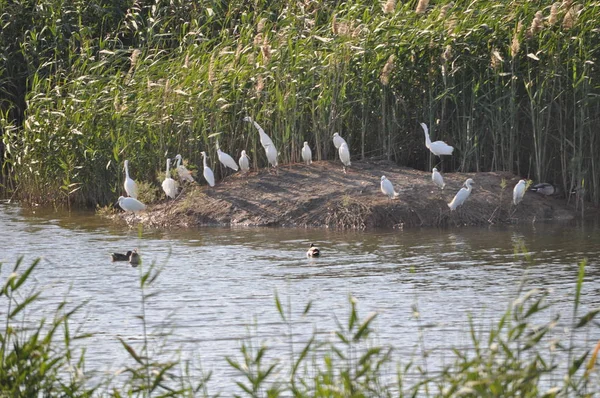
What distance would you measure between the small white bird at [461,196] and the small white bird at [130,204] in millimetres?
4084

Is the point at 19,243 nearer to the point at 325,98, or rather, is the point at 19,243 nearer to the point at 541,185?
the point at 325,98

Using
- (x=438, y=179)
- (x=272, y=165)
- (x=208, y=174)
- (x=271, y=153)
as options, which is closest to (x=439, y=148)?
(x=438, y=179)

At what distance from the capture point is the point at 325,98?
52.0 ft

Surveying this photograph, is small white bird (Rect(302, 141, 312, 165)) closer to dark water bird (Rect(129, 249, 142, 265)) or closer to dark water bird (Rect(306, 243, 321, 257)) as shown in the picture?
dark water bird (Rect(306, 243, 321, 257))

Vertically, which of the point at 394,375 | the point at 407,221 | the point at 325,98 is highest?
the point at 325,98

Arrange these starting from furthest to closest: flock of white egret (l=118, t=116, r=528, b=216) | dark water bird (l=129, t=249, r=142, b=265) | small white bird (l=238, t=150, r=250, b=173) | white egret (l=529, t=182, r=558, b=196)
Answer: small white bird (l=238, t=150, r=250, b=173) → white egret (l=529, t=182, r=558, b=196) → flock of white egret (l=118, t=116, r=528, b=216) → dark water bird (l=129, t=249, r=142, b=265)

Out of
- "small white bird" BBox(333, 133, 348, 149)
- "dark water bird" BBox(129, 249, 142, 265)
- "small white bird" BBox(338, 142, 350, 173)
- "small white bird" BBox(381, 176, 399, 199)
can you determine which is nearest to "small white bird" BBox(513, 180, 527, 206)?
"small white bird" BBox(381, 176, 399, 199)

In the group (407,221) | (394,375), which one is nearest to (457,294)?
(394,375)

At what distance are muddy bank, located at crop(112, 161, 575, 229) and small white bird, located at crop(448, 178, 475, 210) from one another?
0.28 meters

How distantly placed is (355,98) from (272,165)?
4.76ft

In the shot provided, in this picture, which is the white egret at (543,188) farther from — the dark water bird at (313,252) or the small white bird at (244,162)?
the dark water bird at (313,252)

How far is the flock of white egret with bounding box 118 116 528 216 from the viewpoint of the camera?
1478 centimetres

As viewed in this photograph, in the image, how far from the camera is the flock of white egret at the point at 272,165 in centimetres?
1478

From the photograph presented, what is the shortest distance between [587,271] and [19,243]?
21.5 feet
